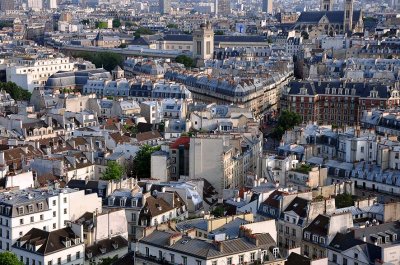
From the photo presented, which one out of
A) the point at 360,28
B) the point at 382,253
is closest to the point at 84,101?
the point at 382,253

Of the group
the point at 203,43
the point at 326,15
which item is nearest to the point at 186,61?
the point at 203,43

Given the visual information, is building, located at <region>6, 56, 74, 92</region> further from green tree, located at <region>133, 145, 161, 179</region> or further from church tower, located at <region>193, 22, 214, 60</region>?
green tree, located at <region>133, 145, 161, 179</region>

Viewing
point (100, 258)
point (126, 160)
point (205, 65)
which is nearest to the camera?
point (100, 258)

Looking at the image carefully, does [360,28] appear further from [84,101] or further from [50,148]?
[50,148]

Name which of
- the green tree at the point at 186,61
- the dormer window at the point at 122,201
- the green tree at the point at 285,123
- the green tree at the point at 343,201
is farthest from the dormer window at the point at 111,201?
the green tree at the point at 186,61

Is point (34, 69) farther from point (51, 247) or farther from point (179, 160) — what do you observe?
point (51, 247)

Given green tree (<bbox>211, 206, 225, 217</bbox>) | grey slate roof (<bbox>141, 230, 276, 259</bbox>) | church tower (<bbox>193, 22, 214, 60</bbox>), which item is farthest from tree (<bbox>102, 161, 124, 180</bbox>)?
church tower (<bbox>193, 22, 214, 60</bbox>)
